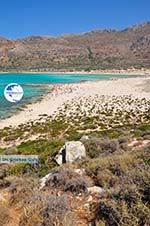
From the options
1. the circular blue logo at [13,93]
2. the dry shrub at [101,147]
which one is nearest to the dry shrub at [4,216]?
the dry shrub at [101,147]

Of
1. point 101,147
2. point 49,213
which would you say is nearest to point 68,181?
point 49,213

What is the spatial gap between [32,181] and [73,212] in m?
2.08

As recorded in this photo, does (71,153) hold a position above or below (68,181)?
below

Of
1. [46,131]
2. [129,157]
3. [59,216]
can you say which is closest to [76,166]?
[129,157]

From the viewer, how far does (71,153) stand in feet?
37.7

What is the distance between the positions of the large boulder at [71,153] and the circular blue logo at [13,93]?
2.19 metres

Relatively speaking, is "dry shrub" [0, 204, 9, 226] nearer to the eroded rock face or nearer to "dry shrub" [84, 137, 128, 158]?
the eroded rock face

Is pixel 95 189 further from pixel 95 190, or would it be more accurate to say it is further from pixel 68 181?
pixel 68 181

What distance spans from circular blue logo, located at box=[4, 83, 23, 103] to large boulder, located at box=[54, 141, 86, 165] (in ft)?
7.18

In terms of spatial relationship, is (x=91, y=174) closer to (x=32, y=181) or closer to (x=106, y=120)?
(x=32, y=181)

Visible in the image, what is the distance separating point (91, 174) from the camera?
28.0 feet

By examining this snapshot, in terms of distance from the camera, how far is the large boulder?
11.3 meters

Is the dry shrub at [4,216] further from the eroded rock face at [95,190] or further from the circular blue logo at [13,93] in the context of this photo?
the circular blue logo at [13,93]

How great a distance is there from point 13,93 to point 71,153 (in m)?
2.74
